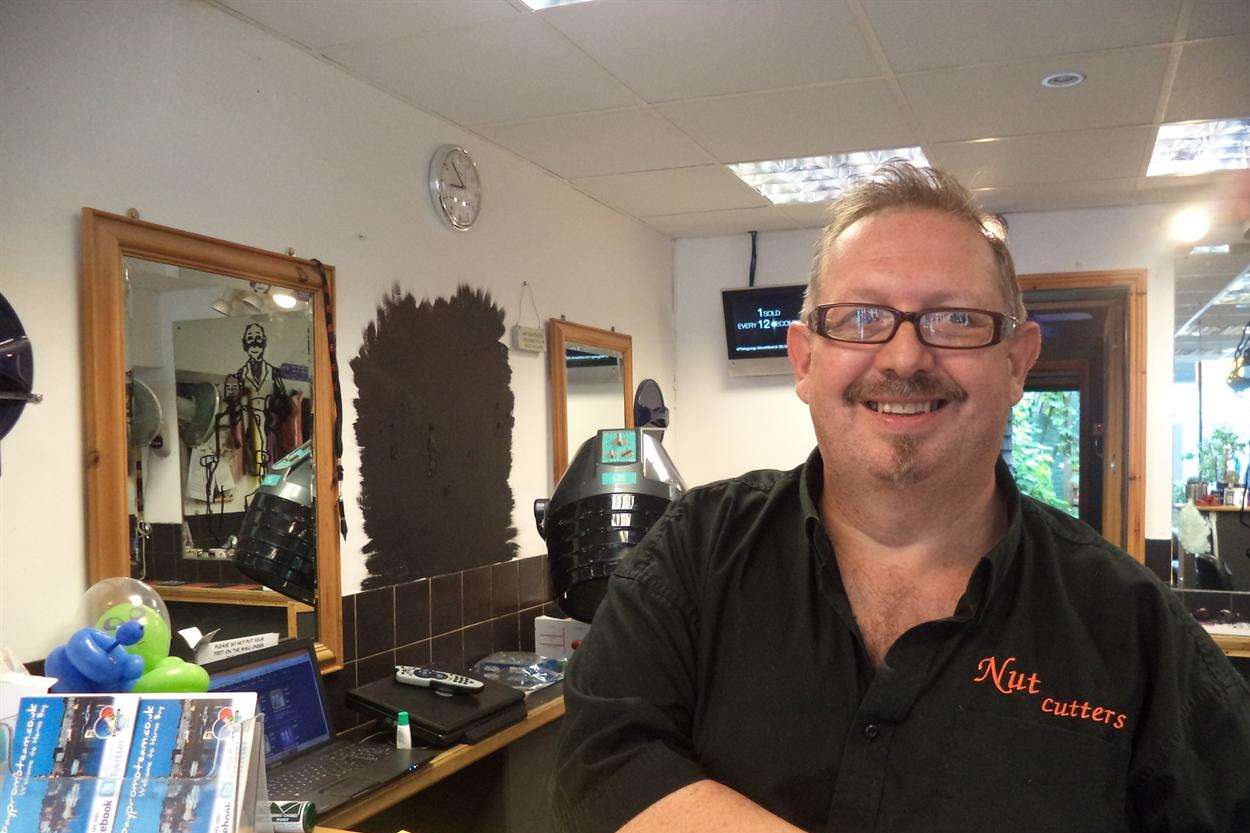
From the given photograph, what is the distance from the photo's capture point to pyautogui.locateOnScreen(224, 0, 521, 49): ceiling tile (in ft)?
Result: 8.64

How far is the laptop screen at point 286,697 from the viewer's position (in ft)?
7.84

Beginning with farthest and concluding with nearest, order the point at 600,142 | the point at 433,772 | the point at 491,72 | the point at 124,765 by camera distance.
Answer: the point at 600,142, the point at 491,72, the point at 433,772, the point at 124,765

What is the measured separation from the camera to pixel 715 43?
116 inches

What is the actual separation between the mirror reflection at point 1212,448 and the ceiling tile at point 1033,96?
1.76 meters

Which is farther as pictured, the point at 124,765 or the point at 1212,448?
the point at 1212,448

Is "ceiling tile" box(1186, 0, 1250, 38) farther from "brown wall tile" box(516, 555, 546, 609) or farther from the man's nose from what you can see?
"brown wall tile" box(516, 555, 546, 609)

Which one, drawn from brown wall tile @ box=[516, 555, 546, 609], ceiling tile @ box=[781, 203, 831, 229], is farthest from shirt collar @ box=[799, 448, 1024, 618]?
ceiling tile @ box=[781, 203, 831, 229]

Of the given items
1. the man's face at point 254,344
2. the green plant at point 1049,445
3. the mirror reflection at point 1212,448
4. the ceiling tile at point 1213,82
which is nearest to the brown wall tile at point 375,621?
the man's face at point 254,344

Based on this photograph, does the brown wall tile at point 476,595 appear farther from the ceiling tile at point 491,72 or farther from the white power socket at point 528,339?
the ceiling tile at point 491,72

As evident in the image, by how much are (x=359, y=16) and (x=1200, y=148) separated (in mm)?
3372

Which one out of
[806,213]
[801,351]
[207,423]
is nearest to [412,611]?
[207,423]

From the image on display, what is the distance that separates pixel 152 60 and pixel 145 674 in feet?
4.85

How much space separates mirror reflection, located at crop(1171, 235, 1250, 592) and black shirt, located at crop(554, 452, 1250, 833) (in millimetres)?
4324

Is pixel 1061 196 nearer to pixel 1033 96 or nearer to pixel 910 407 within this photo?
pixel 1033 96
